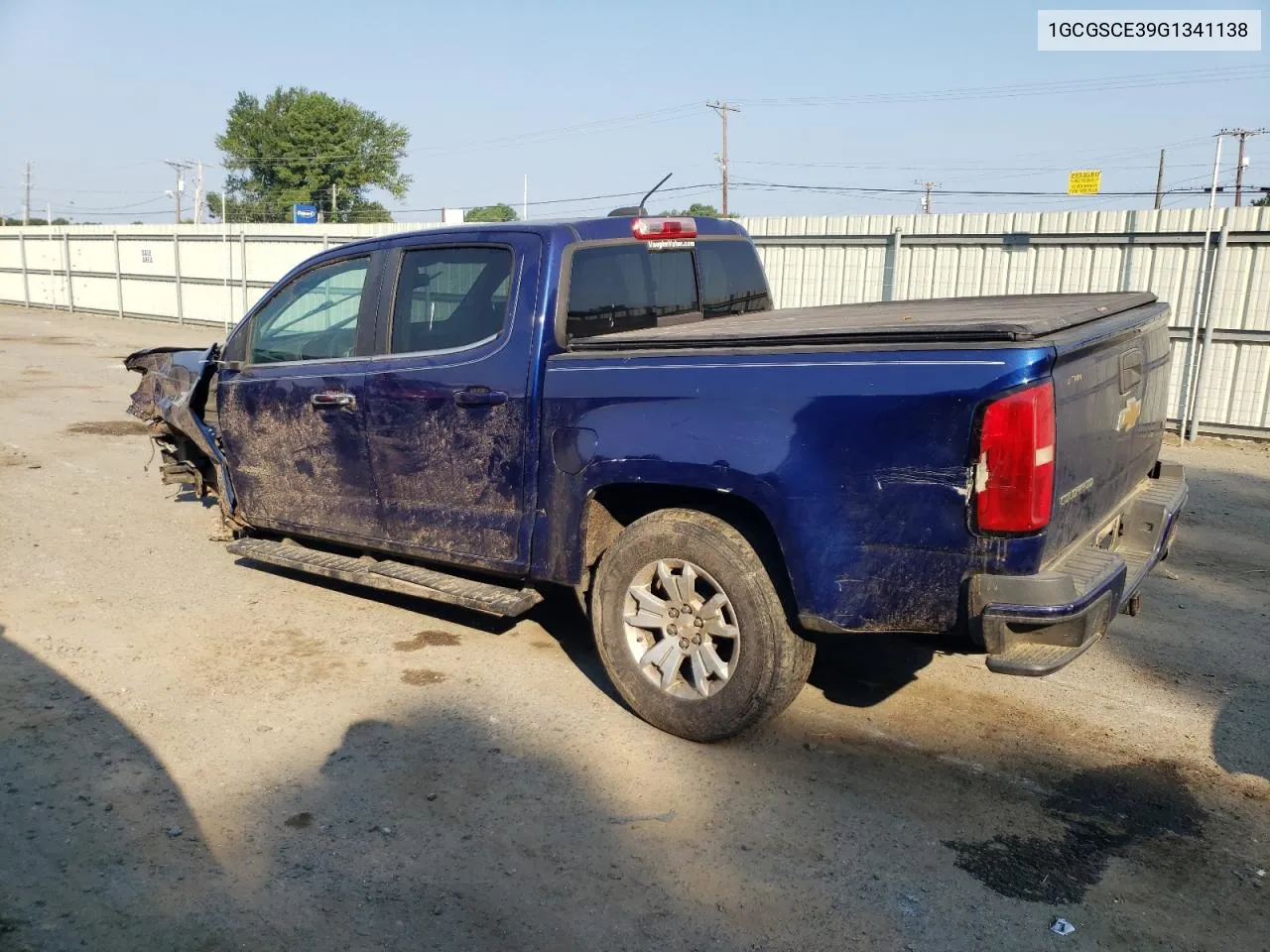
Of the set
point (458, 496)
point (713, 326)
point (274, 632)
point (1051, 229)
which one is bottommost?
point (274, 632)

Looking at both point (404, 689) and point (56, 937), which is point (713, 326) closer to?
point (404, 689)

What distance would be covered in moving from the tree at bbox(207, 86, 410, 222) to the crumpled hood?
232 feet

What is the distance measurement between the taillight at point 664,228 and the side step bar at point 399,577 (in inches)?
68.3

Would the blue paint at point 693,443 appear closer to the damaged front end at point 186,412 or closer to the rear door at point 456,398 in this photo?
the rear door at point 456,398

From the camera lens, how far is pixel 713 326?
A: 4.36 metres

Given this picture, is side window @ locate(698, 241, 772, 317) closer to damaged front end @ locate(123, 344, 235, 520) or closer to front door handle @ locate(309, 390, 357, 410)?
front door handle @ locate(309, 390, 357, 410)

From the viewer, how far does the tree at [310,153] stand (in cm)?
7425

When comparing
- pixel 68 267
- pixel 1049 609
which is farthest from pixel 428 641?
pixel 68 267

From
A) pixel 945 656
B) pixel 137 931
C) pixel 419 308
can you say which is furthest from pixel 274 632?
pixel 945 656

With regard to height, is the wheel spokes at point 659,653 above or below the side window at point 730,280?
below

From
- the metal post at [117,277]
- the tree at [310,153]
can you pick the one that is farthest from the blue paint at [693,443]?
the tree at [310,153]

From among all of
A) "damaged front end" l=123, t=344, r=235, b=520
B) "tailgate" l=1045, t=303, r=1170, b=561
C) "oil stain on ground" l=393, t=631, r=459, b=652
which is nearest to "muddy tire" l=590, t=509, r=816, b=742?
"tailgate" l=1045, t=303, r=1170, b=561

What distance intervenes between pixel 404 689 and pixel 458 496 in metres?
0.87

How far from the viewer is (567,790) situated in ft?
11.8
